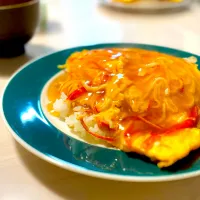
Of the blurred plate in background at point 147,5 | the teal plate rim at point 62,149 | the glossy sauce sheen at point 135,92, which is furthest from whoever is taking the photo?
the blurred plate in background at point 147,5

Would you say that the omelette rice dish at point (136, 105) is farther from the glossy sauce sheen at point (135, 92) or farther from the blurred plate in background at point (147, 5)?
the blurred plate in background at point (147, 5)

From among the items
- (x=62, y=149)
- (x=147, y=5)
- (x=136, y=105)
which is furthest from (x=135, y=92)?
(x=147, y=5)

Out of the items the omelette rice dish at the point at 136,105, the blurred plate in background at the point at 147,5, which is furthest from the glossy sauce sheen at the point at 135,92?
the blurred plate in background at the point at 147,5

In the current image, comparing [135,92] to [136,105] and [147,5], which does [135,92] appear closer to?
[136,105]

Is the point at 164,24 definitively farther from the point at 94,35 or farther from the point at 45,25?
the point at 45,25

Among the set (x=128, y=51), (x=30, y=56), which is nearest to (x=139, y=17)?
(x=30, y=56)

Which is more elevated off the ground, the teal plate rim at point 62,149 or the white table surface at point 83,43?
the teal plate rim at point 62,149
